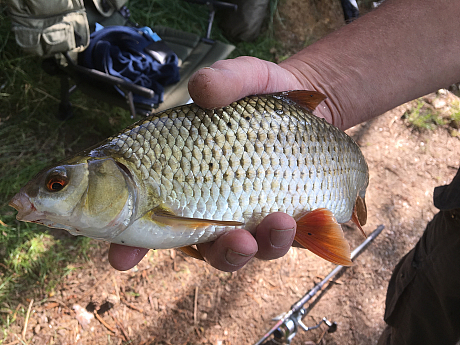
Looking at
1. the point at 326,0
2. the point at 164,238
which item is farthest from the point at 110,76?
the point at 326,0

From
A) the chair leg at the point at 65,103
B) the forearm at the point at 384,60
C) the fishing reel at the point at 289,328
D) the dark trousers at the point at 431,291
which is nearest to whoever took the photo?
the dark trousers at the point at 431,291

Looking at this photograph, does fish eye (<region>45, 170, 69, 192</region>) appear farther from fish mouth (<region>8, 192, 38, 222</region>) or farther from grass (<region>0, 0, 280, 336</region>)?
grass (<region>0, 0, 280, 336</region>)

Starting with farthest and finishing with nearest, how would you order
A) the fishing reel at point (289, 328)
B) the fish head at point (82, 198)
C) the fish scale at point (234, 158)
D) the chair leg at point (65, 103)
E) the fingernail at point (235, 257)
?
the chair leg at point (65, 103), the fishing reel at point (289, 328), the fingernail at point (235, 257), the fish scale at point (234, 158), the fish head at point (82, 198)

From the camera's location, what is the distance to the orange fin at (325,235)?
165 centimetres

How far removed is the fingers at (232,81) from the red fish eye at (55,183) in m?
0.68

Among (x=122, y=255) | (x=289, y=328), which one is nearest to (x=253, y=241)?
(x=122, y=255)


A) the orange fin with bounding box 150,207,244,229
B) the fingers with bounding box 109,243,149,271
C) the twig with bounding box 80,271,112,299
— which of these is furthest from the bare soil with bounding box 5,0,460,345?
the orange fin with bounding box 150,207,244,229

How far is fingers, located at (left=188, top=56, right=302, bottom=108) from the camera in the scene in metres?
1.51

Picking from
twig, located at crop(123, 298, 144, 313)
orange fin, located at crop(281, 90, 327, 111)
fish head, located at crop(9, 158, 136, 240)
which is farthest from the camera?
twig, located at crop(123, 298, 144, 313)

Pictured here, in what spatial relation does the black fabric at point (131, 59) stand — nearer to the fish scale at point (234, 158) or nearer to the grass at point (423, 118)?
the fish scale at point (234, 158)

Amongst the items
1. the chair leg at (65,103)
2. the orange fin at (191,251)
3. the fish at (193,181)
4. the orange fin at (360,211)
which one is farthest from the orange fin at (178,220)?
the chair leg at (65,103)

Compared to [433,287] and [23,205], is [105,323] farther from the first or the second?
[433,287]

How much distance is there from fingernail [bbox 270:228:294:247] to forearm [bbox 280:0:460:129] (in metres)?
1.06

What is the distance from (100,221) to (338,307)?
308 centimetres
